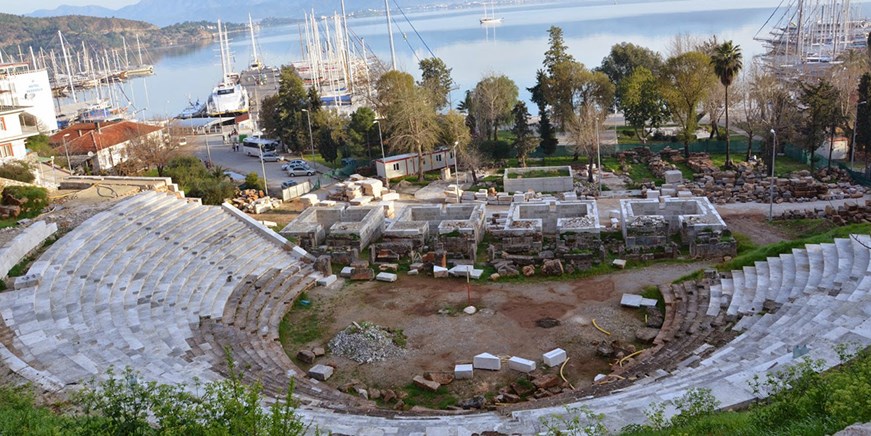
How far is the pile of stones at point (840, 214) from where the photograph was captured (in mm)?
26816

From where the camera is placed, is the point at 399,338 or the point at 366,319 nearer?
the point at 399,338

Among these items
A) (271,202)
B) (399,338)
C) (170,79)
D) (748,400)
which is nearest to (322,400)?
(399,338)

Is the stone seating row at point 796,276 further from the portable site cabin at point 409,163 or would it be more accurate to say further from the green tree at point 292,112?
the green tree at point 292,112

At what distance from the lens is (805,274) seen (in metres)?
19.1

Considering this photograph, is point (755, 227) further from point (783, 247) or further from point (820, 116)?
point (820, 116)

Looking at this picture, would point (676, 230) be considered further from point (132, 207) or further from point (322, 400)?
point (132, 207)

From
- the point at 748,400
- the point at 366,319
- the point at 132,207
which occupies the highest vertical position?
the point at 132,207

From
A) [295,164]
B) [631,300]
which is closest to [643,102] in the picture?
[295,164]

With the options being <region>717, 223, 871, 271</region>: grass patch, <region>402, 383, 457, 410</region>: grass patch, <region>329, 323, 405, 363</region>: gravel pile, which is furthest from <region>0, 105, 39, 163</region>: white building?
<region>717, 223, 871, 271</region>: grass patch

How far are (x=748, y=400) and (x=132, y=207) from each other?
21318mm

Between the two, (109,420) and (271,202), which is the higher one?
(109,420)

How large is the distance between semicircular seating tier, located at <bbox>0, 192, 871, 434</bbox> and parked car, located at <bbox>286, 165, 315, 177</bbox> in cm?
2076

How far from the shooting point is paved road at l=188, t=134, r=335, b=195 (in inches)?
1746

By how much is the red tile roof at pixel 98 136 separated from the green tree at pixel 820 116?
40397 millimetres
